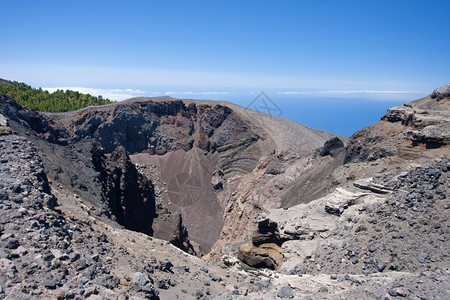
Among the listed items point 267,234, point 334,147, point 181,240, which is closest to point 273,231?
point 267,234

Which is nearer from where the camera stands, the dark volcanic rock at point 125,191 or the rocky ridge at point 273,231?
the rocky ridge at point 273,231

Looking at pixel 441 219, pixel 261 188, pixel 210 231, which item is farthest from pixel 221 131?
pixel 441 219

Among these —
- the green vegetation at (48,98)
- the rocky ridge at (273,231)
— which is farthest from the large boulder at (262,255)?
the green vegetation at (48,98)

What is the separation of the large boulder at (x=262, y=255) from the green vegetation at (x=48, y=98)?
43347 mm

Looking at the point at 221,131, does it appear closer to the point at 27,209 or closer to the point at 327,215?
the point at 327,215

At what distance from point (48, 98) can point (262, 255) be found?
4845 centimetres

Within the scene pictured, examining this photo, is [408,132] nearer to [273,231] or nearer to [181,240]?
[273,231]

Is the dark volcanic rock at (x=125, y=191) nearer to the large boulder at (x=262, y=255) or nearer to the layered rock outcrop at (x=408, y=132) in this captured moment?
the large boulder at (x=262, y=255)

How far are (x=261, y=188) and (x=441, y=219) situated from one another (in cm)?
1857

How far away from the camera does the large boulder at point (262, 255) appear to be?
12.4 m

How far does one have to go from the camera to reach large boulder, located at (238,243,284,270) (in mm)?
12382

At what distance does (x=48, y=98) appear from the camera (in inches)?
1976

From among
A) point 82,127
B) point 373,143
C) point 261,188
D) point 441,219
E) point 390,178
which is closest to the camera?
point 441,219

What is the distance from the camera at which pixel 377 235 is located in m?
9.93
